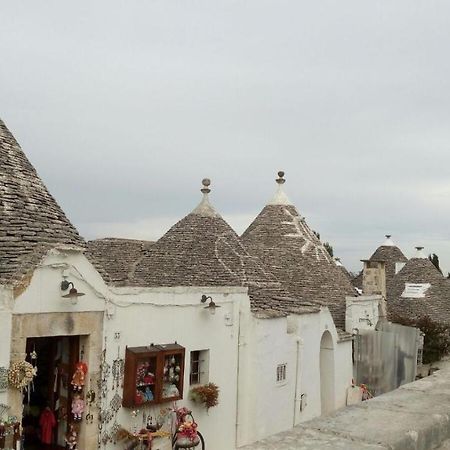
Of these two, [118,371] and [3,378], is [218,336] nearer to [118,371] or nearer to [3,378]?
[118,371]

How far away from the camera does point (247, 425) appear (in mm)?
13047

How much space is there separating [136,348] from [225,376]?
109 inches

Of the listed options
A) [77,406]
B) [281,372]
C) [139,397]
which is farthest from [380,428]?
[281,372]

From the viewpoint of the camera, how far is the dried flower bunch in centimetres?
1193

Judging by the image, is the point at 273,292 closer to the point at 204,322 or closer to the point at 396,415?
the point at 204,322

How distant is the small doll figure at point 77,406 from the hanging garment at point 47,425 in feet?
2.20

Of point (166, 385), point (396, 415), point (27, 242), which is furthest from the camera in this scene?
point (166, 385)

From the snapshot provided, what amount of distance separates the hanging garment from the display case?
1159mm

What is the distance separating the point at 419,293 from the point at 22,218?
20890mm

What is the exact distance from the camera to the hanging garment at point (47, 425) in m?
10.2

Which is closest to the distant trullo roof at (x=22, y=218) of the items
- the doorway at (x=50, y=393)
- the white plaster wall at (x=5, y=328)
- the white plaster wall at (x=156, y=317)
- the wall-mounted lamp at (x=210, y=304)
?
the white plaster wall at (x=5, y=328)

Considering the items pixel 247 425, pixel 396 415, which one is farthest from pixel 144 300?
pixel 396 415

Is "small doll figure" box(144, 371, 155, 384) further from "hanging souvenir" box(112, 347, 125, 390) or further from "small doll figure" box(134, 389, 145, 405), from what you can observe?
"hanging souvenir" box(112, 347, 125, 390)

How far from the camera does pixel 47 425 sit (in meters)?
10.2
